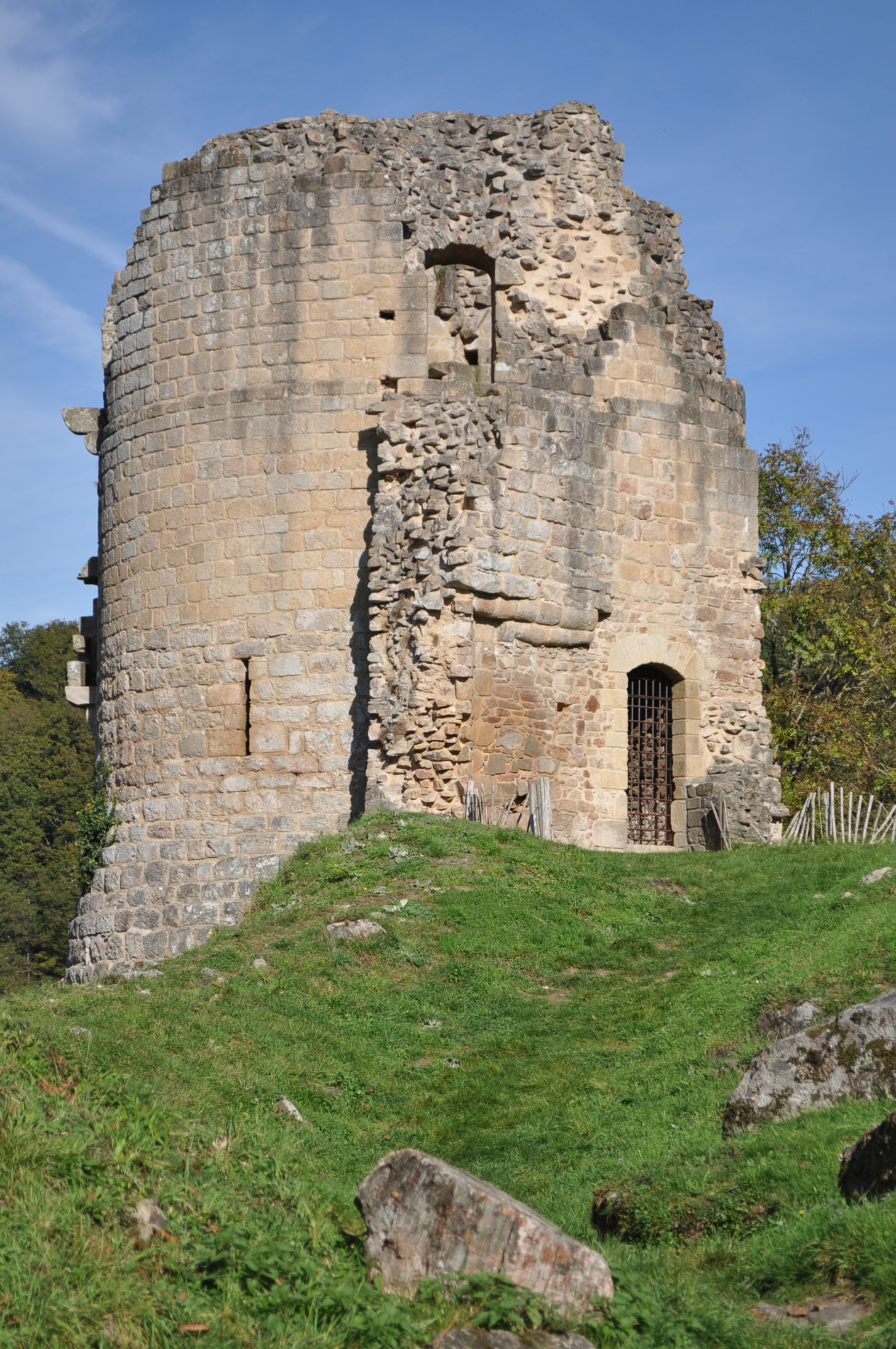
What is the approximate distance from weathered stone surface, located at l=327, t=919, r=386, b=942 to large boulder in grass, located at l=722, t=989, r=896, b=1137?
4.19 m

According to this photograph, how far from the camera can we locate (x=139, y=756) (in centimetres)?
1673

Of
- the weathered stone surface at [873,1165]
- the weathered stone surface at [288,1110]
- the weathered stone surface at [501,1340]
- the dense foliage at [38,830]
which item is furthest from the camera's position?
the dense foliage at [38,830]

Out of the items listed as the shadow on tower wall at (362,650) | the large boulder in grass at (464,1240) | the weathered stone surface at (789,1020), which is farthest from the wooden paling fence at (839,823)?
the large boulder in grass at (464,1240)

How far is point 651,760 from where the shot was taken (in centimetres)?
1694

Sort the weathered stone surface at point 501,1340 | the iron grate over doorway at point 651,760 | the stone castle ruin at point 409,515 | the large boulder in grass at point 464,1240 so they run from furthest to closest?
1. the iron grate over doorway at point 651,760
2. the stone castle ruin at point 409,515
3. the large boulder in grass at point 464,1240
4. the weathered stone surface at point 501,1340

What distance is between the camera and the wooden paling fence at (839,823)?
15477 mm

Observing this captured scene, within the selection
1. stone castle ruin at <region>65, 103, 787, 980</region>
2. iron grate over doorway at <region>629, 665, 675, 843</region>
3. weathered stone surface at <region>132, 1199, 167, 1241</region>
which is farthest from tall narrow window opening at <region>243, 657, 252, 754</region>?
weathered stone surface at <region>132, 1199, 167, 1241</region>

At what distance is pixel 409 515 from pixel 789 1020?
8.03 m

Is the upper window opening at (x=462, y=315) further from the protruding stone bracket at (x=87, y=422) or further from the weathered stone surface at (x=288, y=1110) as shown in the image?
the weathered stone surface at (x=288, y=1110)

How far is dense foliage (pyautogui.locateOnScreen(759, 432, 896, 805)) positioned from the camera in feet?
84.3

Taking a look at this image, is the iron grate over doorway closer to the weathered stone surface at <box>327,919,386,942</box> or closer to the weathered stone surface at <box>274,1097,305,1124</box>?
the weathered stone surface at <box>327,919,386,942</box>

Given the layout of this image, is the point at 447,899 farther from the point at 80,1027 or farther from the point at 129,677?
the point at 129,677

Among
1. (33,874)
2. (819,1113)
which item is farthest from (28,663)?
(819,1113)

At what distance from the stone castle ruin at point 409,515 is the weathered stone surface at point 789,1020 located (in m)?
6.26
